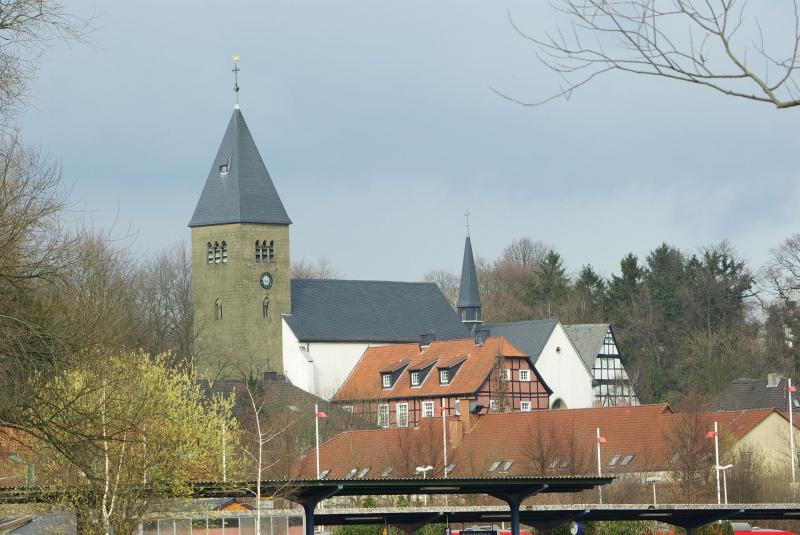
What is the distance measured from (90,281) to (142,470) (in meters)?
6.55

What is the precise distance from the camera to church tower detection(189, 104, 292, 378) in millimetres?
113375

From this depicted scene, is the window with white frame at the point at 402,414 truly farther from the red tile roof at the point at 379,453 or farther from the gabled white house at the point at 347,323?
the red tile roof at the point at 379,453

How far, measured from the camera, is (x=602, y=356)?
12588 centimetres

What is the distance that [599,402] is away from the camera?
121 metres

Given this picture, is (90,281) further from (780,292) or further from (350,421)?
(780,292)

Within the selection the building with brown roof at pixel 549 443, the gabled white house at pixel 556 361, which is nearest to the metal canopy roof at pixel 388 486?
the building with brown roof at pixel 549 443

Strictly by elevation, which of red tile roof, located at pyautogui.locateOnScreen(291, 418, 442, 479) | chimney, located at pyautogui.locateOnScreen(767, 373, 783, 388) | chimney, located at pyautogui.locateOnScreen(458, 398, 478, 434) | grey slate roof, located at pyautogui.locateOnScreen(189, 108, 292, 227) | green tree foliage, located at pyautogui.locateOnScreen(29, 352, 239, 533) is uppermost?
grey slate roof, located at pyautogui.locateOnScreen(189, 108, 292, 227)

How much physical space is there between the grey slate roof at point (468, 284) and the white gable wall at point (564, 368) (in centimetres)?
1092

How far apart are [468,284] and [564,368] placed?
13332 millimetres

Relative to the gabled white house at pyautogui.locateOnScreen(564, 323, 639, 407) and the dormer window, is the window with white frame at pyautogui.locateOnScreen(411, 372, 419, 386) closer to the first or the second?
the gabled white house at pyautogui.locateOnScreen(564, 323, 639, 407)

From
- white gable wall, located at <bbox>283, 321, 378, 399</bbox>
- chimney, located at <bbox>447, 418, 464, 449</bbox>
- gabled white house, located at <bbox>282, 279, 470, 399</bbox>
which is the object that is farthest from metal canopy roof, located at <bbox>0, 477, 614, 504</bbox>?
gabled white house, located at <bbox>282, 279, 470, 399</bbox>

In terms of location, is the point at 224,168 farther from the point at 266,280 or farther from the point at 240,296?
the point at 240,296

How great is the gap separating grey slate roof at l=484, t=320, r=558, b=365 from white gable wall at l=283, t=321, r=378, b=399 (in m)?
11.7

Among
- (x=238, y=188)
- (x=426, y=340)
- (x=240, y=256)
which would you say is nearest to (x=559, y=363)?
(x=426, y=340)
